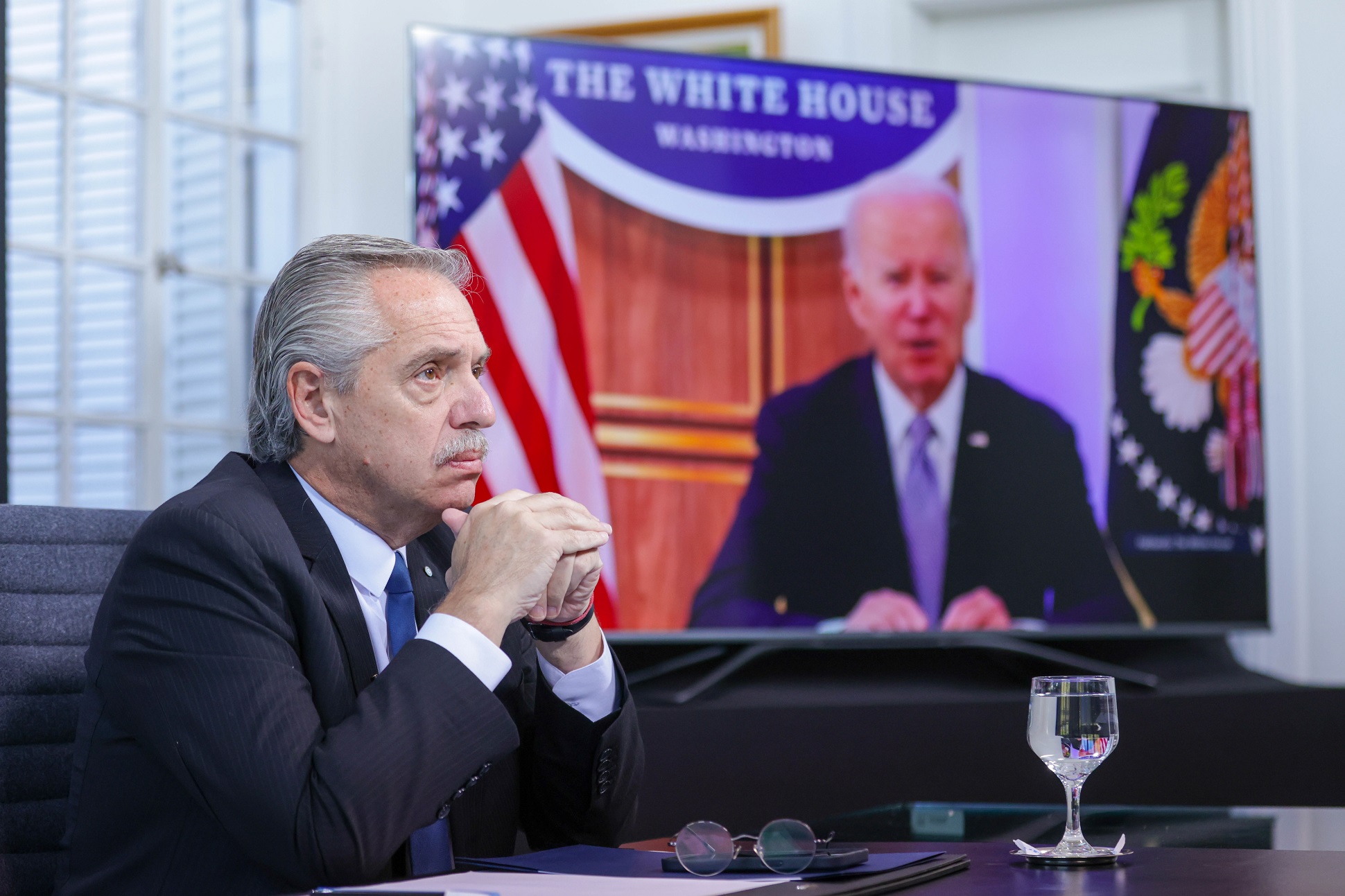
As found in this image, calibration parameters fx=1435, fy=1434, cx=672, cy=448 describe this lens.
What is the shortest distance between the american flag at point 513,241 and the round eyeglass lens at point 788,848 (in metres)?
1.89

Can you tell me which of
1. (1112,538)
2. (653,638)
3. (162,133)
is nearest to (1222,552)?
(1112,538)

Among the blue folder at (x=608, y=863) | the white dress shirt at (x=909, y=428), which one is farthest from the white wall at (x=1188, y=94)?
the blue folder at (x=608, y=863)

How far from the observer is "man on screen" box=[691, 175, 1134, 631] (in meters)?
3.00

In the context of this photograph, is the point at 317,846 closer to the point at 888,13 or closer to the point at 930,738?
the point at 930,738

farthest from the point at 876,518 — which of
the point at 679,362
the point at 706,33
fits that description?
the point at 706,33

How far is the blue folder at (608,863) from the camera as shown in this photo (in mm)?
1009

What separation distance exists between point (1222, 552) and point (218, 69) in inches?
104

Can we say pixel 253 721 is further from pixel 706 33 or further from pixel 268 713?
pixel 706 33

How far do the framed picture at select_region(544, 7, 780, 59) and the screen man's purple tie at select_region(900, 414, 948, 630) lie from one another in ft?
3.97

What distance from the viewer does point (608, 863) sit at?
1.06 meters

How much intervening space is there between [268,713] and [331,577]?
0.22 meters

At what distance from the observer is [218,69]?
11.5 ft

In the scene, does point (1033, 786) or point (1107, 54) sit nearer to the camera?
point (1033, 786)

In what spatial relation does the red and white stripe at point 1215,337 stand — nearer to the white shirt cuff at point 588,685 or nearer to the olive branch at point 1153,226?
the olive branch at point 1153,226
